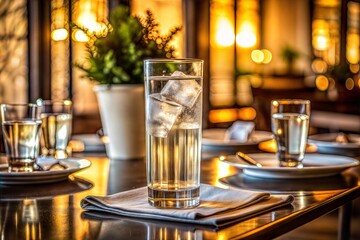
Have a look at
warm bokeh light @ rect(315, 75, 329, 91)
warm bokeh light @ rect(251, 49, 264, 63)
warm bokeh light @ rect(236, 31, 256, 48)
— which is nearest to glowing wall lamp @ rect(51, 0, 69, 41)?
warm bokeh light @ rect(236, 31, 256, 48)

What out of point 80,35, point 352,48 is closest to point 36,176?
point 80,35

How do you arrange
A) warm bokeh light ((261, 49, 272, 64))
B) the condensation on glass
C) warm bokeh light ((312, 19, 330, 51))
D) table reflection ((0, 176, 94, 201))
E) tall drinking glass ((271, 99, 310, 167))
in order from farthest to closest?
warm bokeh light ((312, 19, 330, 51)) → warm bokeh light ((261, 49, 272, 64)) → the condensation on glass → tall drinking glass ((271, 99, 310, 167)) → table reflection ((0, 176, 94, 201))

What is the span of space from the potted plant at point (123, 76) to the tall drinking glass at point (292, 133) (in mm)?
380

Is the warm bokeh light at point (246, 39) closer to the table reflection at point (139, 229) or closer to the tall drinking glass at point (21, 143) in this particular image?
the tall drinking glass at point (21, 143)

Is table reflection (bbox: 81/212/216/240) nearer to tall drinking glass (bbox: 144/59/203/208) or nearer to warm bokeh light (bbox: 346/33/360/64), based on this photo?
tall drinking glass (bbox: 144/59/203/208)

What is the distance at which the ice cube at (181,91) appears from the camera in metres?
Answer: 0.89

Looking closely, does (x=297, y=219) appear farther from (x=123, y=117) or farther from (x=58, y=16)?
(x=58, y=16)

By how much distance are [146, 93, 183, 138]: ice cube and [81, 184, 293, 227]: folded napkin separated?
11 cm

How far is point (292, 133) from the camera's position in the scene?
1.33 metres

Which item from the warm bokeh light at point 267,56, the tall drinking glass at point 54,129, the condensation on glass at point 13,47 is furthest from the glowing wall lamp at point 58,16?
the warm bokeh light at point 267,56

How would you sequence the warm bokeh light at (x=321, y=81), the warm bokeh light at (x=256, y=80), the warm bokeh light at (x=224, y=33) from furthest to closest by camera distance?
the warm bokeh light at (x=256, y=80) → the warm bokeh light at (x=224, y=33) → the warm bokeh light at (x=321, y=81)

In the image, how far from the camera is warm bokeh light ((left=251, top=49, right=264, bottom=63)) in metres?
9.72

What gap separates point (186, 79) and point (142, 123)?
0.71 meters

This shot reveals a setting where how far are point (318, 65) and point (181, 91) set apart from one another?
33.7ft
